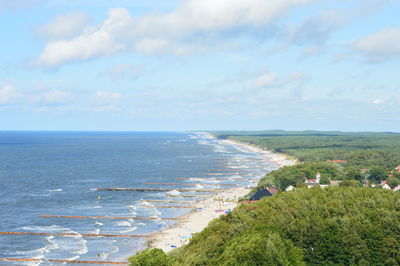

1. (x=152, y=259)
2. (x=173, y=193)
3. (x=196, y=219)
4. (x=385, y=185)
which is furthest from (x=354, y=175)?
(x=152, y=259)

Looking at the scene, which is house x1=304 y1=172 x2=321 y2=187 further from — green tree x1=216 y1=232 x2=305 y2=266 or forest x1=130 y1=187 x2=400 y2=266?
green tree x1=216 y1=232 x2=305 y2=266

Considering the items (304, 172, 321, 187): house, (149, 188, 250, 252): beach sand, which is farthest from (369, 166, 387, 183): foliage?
(149, 188, 250, 252): beach sand

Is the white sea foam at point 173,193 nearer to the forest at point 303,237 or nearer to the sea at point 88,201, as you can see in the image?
the sea at point 88,201

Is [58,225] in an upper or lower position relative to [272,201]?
lower

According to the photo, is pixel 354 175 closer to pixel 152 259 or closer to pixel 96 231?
pixel 96 231

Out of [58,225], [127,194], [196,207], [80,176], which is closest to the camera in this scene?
[58,225]

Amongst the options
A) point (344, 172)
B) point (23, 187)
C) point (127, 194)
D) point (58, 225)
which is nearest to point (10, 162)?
point (23, 187)

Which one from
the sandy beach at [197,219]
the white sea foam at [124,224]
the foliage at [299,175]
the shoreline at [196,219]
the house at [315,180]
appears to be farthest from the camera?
the foliage at [299,175]

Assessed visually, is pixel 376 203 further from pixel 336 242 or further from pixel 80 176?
pixel 80 176

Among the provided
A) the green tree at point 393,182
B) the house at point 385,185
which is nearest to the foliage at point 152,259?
the house at point 385,185
